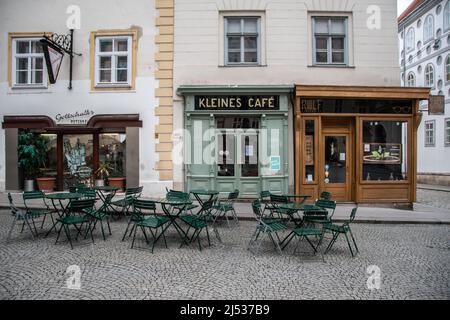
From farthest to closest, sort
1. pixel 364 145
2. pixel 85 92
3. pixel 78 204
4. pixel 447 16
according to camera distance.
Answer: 1. pixel 447 16
2. pixel 85 92
3. pixel 364 145
4. pixel 78 204

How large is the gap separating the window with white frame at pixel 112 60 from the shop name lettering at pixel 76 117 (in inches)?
47.2

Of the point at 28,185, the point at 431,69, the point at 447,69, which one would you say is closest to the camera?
the point at 28,185

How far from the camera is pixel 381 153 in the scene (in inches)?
441

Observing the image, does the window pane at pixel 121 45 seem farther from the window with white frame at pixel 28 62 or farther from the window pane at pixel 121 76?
the window with white frame at pixel 28 62

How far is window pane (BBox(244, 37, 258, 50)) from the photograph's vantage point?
11.9 meters

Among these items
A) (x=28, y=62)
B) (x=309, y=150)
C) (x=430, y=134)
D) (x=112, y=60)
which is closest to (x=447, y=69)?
(x=430, y=134)

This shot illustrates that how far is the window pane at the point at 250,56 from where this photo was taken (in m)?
11.9

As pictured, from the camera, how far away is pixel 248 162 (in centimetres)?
1163

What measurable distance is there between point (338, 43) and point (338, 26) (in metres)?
0.64

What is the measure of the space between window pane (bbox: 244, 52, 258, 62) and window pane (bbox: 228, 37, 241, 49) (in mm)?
424

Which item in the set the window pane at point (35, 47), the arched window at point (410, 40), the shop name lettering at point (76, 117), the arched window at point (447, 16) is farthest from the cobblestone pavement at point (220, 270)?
the arched window at point (410, 40)

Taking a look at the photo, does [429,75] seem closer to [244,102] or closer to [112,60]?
[244,102]

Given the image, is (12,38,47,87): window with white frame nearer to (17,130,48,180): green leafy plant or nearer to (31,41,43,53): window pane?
(31,41,43,53): window pane
